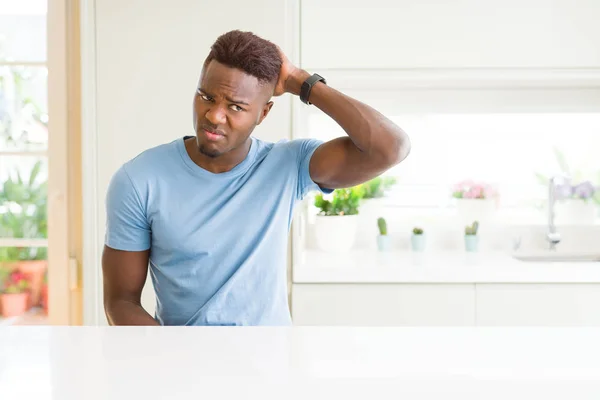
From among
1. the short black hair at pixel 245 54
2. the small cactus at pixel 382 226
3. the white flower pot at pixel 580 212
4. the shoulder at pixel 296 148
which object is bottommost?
the small cactus at pixel 382 226

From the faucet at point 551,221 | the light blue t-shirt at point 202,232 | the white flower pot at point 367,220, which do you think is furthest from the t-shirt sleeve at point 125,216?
the faucet at point 551,221

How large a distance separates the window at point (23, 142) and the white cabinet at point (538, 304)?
1691mm

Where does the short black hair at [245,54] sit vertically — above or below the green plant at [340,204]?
above

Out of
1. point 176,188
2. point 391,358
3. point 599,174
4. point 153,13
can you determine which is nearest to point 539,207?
point 599,174

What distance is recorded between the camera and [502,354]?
92cm

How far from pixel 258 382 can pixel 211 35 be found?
1843mm

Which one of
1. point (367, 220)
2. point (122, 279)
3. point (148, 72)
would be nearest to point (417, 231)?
point (367, 220)

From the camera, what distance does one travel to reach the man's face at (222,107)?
4.37ft

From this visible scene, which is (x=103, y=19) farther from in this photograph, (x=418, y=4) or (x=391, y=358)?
(x=391, y=358)

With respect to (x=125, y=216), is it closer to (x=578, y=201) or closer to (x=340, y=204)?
(x=340, y=204)

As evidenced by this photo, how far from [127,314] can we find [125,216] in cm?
21

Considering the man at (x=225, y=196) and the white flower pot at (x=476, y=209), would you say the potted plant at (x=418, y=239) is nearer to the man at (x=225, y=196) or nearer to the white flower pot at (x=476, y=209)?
the white flower pot at (x=476, y=209)

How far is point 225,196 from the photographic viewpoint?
145cm

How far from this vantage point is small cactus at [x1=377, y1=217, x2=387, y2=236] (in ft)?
9.29
